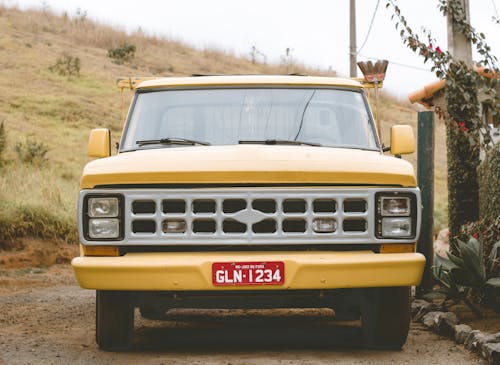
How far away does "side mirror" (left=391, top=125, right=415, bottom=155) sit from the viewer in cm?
683

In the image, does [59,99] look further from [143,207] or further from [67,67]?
[143,207]

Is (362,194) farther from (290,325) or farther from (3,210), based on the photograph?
(3,210)

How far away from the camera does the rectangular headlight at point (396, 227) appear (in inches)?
233

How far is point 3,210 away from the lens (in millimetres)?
15094

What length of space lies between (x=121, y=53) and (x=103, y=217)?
43807mm

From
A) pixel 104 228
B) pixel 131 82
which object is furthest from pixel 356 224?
pixel 131 82

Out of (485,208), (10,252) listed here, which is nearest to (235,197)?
(485,208)

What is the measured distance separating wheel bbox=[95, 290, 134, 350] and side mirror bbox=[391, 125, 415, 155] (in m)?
2.20

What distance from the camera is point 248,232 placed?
5.87m

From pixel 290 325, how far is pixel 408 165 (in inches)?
88.9

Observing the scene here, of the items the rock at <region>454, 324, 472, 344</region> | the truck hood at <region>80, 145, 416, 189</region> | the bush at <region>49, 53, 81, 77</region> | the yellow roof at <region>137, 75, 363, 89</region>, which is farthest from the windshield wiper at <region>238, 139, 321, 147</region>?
the bush at <region>49, 53, 81, 77</region>

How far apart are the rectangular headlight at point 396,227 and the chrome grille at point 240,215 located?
3.1 inches

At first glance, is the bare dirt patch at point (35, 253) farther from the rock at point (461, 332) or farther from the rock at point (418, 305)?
the rock at point (461, 332)

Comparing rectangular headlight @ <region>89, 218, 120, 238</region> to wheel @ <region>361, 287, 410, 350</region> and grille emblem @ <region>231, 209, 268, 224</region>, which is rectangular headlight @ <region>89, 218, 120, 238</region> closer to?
grille emblem @ <region>231, 209, 268, 224</region>
